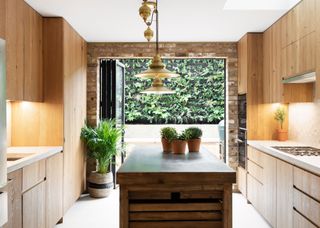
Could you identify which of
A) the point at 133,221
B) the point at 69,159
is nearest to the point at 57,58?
the point at 69,159

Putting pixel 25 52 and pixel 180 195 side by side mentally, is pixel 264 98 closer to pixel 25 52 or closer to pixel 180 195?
pixel 180 195

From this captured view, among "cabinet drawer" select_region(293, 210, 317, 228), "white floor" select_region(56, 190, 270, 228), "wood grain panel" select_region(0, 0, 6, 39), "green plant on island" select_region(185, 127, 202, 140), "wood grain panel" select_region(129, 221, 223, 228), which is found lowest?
"white floor" select_region(56, 190, 270, 228)

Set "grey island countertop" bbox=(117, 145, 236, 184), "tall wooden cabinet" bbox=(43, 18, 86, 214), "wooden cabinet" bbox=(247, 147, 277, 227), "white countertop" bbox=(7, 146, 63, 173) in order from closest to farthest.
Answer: "grey island countertop" bbox=(117, 145, 236, 184), "white countertop" bbox=(7, 146, 63, 173), "wooden cabinet" bbox=(247, 147, 277, 227), "tall wooden cabinet" bbox=(43, 18, 86, 214)

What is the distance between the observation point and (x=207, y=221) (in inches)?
96.0

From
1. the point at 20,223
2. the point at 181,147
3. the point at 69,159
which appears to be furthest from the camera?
the point at 69,159

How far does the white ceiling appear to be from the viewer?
3.50 metres

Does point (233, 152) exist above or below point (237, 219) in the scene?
above

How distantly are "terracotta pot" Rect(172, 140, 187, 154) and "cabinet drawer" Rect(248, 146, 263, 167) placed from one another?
4.56ft

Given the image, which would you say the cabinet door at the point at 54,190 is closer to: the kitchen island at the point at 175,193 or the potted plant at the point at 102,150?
the potted plant at the point at 102,150

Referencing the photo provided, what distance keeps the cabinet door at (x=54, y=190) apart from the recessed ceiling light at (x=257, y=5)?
272 centimetres

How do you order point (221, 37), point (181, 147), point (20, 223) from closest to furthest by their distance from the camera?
point (20, 223)
point (181, 147)
point (221, 37)

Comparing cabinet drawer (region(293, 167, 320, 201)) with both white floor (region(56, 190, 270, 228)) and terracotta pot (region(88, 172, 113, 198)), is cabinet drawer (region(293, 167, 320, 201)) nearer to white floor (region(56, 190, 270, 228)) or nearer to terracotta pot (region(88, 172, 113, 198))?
white floor (region(56, 190, 270, 228))

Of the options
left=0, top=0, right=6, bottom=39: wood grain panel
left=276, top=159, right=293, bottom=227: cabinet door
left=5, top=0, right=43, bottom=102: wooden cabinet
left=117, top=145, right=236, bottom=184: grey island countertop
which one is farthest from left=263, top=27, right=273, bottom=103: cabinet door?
left=0, top=0, right=6, bottom=39: wood grain panel

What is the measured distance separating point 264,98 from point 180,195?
2.74m
